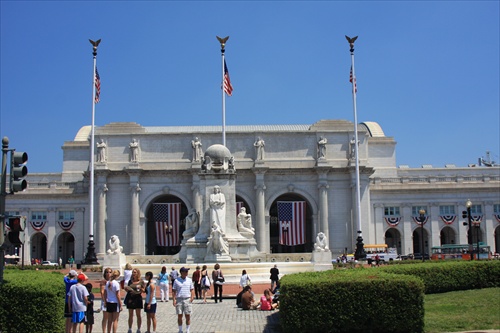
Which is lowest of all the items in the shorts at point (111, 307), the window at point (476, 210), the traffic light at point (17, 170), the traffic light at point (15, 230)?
the shorts at point (111, 307)

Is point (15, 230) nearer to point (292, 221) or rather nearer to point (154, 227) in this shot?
point (292, 221)

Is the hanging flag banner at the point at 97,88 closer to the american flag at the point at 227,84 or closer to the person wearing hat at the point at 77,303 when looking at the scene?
the american flag at the point at 227,84

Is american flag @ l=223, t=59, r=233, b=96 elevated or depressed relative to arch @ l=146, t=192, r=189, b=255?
elevated

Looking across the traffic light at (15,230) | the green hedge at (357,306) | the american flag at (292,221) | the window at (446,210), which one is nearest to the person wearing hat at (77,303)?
the traffic light at (15,230)

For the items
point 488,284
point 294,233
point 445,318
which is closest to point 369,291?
point 445,318

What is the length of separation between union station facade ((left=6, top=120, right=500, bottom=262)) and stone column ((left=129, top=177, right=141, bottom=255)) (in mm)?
136

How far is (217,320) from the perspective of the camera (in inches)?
842

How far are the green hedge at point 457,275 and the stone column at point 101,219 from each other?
63.5m

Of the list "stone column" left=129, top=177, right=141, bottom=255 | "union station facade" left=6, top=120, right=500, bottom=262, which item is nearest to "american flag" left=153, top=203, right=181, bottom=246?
"union station facade" left=6, top=120, right=500, bottom=262

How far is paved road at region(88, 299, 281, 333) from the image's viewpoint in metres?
19.2

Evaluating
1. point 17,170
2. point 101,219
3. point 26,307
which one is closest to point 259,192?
point 101,219

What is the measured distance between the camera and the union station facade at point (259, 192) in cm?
8688

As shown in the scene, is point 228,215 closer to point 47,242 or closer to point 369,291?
point 369,291

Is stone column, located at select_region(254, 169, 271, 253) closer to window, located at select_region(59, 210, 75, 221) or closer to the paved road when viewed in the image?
window, located at select_region(59, 210, 75, 221)
